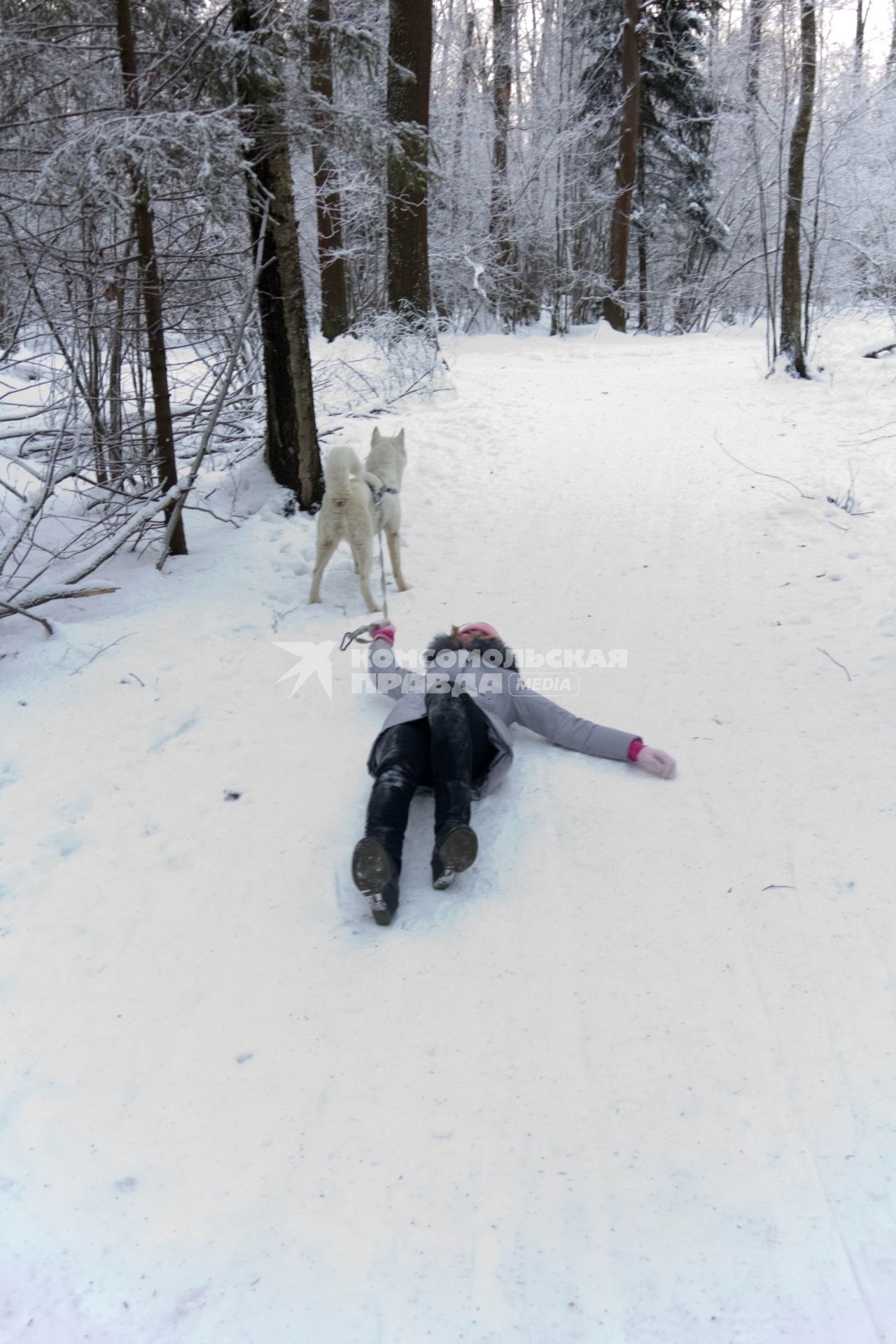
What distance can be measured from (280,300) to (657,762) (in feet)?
14.9

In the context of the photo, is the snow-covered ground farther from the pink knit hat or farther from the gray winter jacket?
the pink knit hat

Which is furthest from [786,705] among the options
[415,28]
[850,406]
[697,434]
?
[415,28]

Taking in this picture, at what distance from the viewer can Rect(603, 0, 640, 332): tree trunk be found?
683 inches

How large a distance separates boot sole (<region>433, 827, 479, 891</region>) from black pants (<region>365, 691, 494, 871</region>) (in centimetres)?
8

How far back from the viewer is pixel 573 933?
3.07m

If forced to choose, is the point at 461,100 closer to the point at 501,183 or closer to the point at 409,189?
the point at 501,183

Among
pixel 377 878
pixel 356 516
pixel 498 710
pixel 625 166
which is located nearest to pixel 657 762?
pixel 498 710

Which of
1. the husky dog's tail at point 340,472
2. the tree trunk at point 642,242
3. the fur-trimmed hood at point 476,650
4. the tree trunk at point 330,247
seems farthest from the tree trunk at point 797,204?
the tree trunk at point 642,242

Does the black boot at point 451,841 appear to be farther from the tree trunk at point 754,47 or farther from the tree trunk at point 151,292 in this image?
the tree trunk at point 754,47

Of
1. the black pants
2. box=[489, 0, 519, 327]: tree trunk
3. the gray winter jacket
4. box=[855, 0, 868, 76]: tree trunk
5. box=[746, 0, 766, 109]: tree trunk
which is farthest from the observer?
box=[489, 0, 519, 327]: tree trunk

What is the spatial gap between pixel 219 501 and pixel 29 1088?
204 inches

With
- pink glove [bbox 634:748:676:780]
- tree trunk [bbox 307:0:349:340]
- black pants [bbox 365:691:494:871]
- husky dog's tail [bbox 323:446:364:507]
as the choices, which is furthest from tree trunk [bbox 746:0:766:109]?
black pants [bbox 365:691:494:871]

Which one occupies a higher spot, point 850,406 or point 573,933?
point 850,406

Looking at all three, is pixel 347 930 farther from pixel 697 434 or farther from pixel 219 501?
pixel 697 434
